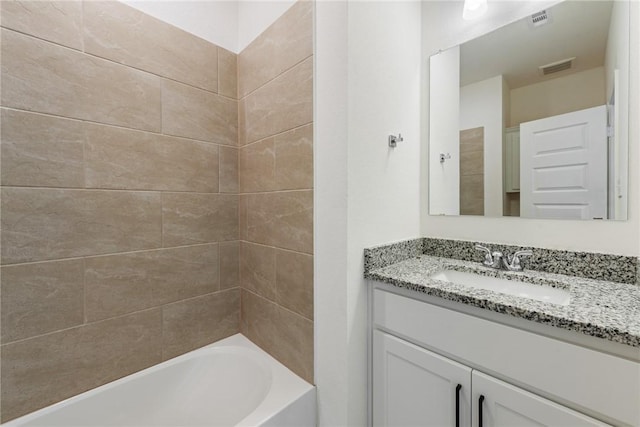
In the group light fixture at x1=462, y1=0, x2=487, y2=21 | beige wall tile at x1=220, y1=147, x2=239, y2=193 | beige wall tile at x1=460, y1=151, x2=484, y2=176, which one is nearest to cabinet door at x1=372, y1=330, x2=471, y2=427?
beige wall tile at x1=460, y1=151, x2=484, y2=176

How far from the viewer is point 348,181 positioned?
1.06 m

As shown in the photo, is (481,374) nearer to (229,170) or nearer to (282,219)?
(282,219)

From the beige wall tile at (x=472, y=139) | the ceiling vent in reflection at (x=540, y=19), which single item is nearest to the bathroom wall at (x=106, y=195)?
the beige wall tile at (x=472, y=139)

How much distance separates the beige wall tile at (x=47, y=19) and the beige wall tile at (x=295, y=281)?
1229 mm

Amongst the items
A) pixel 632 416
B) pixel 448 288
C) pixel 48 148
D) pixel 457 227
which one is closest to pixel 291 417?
pixel 448 288

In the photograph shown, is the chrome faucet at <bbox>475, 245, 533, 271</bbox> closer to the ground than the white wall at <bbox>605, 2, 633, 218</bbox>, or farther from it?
closer to the ground

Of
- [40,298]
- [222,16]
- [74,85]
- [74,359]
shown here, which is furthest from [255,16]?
[74,359]

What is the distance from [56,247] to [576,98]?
2137 mm

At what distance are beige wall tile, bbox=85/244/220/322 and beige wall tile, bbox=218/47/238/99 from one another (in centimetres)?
89

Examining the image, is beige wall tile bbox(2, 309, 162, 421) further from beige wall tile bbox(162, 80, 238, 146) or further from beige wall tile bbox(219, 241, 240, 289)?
beige wall tile bbox(162, 80, 238, 146)

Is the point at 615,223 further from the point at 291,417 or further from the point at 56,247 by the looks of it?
the point at 56,247

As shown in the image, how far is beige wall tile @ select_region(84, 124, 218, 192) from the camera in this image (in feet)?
3.87

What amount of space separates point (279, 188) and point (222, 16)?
1.09 metres

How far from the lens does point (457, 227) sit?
4.64 feet
